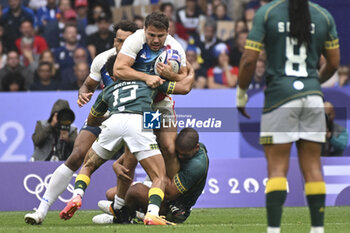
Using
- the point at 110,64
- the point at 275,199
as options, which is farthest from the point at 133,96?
the point at 275,199

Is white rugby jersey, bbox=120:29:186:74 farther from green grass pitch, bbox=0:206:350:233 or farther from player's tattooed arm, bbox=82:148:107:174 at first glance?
green grass pitch, bbox=0:206:350:233

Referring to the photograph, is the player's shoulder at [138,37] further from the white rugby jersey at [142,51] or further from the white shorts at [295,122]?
the white shorts at [295,122]

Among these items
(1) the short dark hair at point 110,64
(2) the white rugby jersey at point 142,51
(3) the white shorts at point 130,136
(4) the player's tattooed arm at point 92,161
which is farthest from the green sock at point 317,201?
(1) the short dark hair at point 110,64

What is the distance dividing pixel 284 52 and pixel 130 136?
2.53m

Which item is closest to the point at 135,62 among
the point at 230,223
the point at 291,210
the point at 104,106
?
the point at 104,106

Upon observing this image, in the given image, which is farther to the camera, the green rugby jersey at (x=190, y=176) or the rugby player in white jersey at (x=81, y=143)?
the green rugby jersey at (x=190, y=176)

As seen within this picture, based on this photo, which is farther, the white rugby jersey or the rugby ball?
the rugby ball

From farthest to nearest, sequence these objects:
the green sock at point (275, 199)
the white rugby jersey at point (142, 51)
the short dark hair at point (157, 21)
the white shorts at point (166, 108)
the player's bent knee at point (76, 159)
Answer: the player's bent knee at point (76, 159)
the white shorts at point (166, 108)
the white rugby jersey at point (142, 51)
the short dark hair at point (157, 21)
the green sock at point (275, 199)

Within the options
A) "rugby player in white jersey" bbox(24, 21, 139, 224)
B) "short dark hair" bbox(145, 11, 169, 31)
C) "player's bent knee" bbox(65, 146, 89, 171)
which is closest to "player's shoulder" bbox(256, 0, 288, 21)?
"short dark hair" bbox(145, 11, 169, 31)

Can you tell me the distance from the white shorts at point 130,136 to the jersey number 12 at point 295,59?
7.89 ft

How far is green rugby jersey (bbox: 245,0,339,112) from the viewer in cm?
607

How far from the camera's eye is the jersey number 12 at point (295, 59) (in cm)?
611

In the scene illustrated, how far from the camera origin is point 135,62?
845 centimetres

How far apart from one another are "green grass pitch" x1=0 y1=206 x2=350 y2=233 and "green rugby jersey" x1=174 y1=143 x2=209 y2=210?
0.28 m
